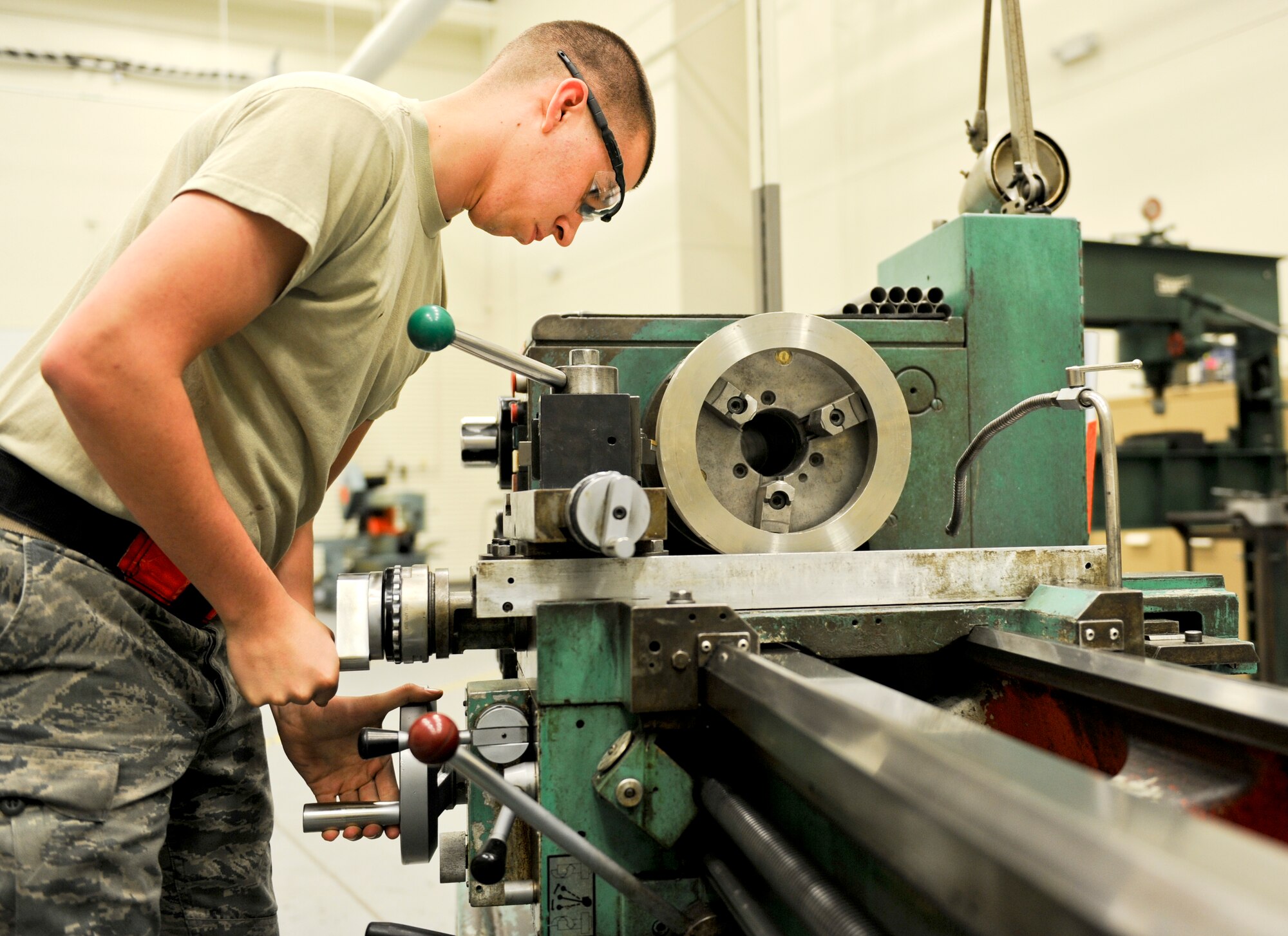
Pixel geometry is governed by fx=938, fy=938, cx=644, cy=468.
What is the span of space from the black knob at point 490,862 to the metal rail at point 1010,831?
0.33m

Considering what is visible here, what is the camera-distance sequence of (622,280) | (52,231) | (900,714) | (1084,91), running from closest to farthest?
(900,714), (1084,91), (622,280), (52,231)

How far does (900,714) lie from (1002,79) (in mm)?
4031

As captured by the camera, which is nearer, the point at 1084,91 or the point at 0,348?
the point at 1084,91

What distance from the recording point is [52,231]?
6.02 metres

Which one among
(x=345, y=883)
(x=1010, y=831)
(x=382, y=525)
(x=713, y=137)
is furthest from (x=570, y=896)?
(x=382, y=525)

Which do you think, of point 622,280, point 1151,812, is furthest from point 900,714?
point 622,280

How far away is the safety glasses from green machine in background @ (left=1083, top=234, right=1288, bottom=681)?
2.09 metres

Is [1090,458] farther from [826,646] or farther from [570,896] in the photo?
[570,896]

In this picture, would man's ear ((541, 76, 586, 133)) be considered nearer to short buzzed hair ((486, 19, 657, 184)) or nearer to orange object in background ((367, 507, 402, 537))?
short buzzed hair ((486, 19, 657, 184))

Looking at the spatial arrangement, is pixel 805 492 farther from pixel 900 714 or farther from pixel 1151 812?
pixel 1151 812

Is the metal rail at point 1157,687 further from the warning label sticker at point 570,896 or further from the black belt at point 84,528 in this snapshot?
the black belt at point 84,528

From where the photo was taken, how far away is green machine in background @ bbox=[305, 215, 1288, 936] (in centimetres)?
50

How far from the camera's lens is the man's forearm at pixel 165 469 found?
72cm

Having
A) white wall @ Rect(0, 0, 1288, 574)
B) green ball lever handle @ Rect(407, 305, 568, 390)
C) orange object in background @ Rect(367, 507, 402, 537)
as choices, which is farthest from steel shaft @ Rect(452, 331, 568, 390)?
orange object in background @ Rect(367, 507, 402, 537)
